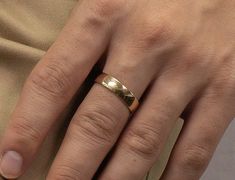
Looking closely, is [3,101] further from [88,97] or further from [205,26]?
[205,26]

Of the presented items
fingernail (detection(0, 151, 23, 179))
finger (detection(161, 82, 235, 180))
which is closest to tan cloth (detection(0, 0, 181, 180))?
fingernail (detection(0, 151, 23, 179))

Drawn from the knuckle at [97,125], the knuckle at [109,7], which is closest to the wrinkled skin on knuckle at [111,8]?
the knuckle at [109,7]

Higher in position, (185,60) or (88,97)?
(185,60)

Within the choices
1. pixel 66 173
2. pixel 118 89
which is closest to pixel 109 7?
pixel 118 89

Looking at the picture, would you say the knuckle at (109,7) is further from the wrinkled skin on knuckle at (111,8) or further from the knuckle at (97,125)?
the knuckle at (97,125)

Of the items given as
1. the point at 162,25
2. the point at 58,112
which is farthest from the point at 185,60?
the point at 58,112

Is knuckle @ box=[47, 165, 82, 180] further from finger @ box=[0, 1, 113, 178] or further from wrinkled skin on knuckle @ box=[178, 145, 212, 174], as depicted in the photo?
wrinkled skin on knuckle @ box=[178, 145, 212, 174]
